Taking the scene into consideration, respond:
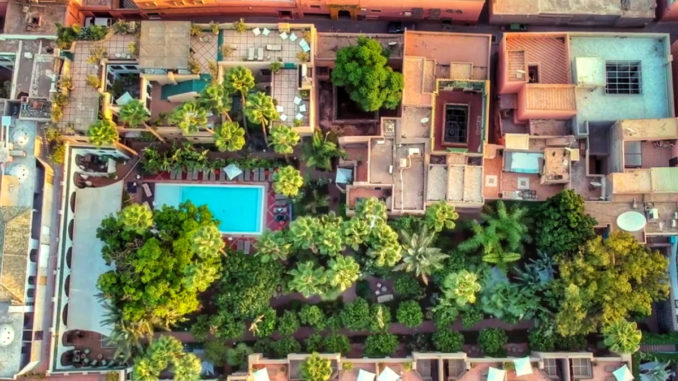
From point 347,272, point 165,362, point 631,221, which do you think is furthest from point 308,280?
point 631,221

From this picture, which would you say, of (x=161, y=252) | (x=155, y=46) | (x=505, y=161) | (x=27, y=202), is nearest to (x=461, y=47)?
(x=505, y=161)

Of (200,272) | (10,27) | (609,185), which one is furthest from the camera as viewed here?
(10,27)

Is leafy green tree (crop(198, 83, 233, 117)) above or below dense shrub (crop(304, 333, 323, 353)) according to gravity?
above

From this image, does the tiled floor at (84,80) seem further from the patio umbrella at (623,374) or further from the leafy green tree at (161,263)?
the patio umbrella at (623,374)

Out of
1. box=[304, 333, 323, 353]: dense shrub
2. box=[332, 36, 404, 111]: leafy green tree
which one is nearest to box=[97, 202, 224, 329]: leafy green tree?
box=[304, 333, 323, 353]: dense shrub

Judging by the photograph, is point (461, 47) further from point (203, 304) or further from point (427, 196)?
point (203, 304)

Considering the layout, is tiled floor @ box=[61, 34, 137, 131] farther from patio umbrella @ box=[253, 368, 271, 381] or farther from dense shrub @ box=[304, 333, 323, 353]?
dense shrub @ box=[304, 333, 323, 353]

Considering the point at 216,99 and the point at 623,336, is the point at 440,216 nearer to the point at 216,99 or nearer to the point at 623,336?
the point at 623,336
